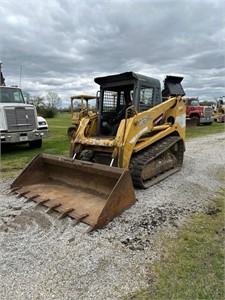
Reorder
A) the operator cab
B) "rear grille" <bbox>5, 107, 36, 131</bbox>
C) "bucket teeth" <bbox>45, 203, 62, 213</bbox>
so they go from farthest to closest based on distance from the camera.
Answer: "rear grille" <bbox>5, 107, 36, 131</bbox> → the operator cab → "bucket teeth" <bbox>45, 203, 62, 213</bbox>

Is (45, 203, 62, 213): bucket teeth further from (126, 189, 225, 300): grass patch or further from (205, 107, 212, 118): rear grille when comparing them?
(205, 107, 212, 118): rear grille

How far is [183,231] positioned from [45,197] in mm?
2285

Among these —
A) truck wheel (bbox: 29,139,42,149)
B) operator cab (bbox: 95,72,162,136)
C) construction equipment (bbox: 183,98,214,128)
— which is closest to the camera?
operator cab (bbox: 95,72,162,136)

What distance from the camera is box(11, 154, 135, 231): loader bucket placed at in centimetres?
398

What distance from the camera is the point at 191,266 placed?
293 cm

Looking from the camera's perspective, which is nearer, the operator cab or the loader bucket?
the loader bucket

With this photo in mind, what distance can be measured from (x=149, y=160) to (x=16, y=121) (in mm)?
5698

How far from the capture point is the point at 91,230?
143 inches

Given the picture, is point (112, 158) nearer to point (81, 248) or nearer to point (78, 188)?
point (78, 188)

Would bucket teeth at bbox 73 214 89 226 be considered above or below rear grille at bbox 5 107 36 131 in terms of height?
below

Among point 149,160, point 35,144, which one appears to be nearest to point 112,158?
point 149,160

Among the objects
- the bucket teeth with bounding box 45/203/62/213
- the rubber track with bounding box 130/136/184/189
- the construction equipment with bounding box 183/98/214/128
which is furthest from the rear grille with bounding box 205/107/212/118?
the bucket teeth with bounding box 45/203/62/213

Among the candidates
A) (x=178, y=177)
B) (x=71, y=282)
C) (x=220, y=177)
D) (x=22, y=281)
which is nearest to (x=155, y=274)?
(x=71, y=282)

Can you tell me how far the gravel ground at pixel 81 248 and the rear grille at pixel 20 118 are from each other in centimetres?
457
